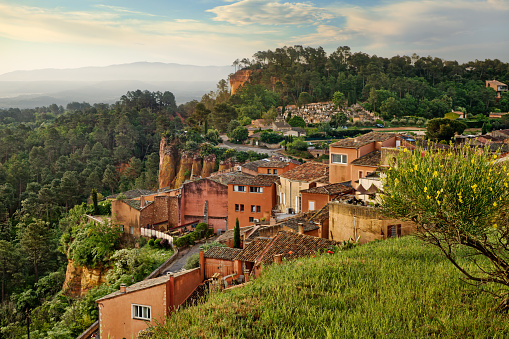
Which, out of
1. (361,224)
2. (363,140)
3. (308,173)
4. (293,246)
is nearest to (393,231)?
(361,224)

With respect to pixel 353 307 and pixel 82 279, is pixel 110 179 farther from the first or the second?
pixel 353 307

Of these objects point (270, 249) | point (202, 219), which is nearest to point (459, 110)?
point (202, 219)

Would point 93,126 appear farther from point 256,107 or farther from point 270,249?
point 270,249

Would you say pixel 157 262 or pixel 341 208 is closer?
pixel 341 208

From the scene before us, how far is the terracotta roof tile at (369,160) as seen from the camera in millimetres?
24500

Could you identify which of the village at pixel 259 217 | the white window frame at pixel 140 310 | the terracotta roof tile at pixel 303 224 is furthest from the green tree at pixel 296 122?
the white window frame at pixel 140 310

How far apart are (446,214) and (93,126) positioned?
7830 cm

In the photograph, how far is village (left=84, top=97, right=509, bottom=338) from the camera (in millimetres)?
15125

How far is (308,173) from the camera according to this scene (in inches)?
1140

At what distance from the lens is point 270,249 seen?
55.3 ft

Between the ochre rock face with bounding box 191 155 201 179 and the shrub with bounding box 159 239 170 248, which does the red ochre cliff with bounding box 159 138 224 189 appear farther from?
the shrub with bounding box 159 239 170 248

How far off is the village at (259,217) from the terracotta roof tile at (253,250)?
4 cm

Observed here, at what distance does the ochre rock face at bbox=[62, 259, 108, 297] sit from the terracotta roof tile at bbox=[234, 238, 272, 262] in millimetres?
13588

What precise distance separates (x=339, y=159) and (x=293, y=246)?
11.0 meters
